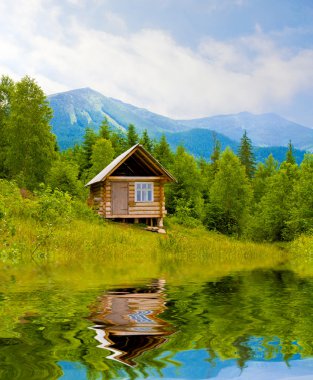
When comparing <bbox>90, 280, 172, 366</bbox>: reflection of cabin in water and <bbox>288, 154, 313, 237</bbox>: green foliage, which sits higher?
<bbox>288, 154, 313, 237</bbox>: green foliage

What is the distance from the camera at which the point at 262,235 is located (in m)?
49.0

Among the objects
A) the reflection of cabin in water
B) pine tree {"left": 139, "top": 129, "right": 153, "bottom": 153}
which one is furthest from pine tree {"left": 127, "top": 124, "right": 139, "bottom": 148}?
the reflection of cabin in water

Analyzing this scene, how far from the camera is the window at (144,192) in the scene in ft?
125

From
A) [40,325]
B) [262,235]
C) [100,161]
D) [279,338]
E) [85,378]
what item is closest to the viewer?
[85,378]

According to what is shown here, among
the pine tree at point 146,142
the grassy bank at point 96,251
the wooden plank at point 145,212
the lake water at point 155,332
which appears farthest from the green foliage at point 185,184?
the lake water at point 155,332

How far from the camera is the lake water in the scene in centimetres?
347

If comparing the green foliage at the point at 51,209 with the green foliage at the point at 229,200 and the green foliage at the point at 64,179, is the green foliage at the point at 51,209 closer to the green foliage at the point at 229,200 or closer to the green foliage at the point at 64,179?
the green foliage at the point at 64,179

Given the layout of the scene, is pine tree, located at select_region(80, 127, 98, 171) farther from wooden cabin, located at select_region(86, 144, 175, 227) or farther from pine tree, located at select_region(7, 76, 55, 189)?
wooden cabin, located at select_region(86, 144, 175, 227)

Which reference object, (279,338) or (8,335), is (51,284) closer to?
(8,335)

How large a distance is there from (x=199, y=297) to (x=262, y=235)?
4270 centimetres

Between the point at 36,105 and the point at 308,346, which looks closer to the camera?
the point at 308,346

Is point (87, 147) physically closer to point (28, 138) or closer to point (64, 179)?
point (28, 138)

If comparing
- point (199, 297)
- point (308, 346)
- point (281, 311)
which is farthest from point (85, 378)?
point (199, 297)

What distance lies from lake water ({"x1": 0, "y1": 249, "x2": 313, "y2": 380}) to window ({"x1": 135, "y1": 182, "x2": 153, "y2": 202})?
2907 cm
